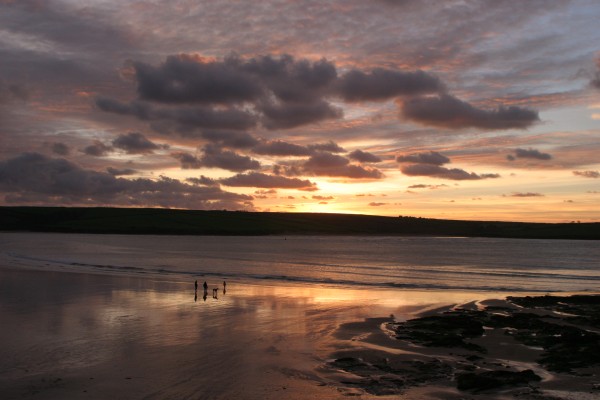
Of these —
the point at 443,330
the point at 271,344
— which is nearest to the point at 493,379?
the point at 443,330

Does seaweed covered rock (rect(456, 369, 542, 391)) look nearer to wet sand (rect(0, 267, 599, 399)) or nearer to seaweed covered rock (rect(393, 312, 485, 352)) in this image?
wet sand (rect(0, 267, 599, 399))

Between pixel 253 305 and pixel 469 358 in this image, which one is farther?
pixel 253 305

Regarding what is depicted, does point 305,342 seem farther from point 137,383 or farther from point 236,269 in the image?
point 236,269

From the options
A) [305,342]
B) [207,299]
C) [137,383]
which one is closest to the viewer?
[137,383]

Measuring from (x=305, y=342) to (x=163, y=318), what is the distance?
9.38m

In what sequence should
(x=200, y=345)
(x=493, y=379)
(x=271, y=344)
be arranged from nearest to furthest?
(x=493, y=379), (x=200, y=345), (x=271, y=344)

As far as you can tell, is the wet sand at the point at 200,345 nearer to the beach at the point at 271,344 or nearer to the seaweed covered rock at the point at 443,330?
the beach at the point at 271,344

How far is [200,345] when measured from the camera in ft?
76.7

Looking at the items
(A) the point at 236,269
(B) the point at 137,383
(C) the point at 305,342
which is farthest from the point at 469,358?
(A) the point at 236,269

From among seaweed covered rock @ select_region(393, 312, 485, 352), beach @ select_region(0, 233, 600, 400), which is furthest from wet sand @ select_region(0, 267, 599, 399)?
seaweed covered rock @ select_region(393, 312, 485, 352)

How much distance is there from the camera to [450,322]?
2916 centimetres

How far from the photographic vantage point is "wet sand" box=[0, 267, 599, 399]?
57.0 ft

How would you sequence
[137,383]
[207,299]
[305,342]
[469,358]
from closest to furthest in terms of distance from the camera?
[137,383]
[469,358]
[305,342]
[207,299]

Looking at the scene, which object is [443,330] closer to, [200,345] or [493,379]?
[493,379]
